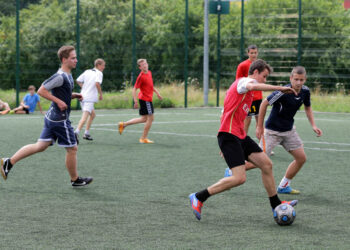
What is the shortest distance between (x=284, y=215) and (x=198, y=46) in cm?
1937

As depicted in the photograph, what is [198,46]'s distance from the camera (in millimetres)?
25031

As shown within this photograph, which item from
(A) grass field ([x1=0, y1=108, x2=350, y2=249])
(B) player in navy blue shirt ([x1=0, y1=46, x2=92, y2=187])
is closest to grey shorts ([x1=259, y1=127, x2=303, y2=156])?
(A) grass field ([x1=0, y1=108, x2=350, y2=249])

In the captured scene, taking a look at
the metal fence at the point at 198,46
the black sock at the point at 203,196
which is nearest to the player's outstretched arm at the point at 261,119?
the black sock at the point at 203,196

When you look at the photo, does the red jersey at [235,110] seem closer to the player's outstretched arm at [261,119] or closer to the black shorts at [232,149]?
the black shorts at [232,149]

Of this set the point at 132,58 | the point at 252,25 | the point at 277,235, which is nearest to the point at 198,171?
the point at 277,235

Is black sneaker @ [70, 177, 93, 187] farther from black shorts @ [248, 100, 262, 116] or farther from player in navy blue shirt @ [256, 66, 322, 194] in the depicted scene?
black shorts @ [248, 100, 262, 116]

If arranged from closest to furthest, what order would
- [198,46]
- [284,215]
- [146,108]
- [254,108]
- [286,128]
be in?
[284,215], [286,128], [254,108], [146,108], [198,46]

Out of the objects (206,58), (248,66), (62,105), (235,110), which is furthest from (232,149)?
(206,58)

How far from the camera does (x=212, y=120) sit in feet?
60.7

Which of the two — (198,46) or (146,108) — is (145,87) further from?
(198,46)

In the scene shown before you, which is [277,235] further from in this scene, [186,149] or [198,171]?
[186,149]

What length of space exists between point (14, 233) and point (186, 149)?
6.41m

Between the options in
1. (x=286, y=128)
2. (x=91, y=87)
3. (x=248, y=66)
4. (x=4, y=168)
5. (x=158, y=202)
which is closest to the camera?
(x=158, y=202)

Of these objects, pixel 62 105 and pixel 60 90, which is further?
pixel 60 90
